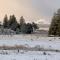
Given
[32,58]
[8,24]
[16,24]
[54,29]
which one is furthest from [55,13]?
[32,58]

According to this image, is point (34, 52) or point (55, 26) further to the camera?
point (55, 26)

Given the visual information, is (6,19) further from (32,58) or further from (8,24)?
(32,58)

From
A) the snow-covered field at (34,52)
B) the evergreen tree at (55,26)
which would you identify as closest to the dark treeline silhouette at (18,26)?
the evergreen tree at (55,26)

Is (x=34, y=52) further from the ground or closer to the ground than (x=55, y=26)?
closer to the ground

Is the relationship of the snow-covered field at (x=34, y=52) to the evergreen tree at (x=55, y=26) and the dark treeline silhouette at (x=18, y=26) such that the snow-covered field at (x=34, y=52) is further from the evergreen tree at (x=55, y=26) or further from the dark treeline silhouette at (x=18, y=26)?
the dark treeline silhouette at (x=18, y=26)

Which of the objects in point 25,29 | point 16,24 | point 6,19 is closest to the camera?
point 25,29

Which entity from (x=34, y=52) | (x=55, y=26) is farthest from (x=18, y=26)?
(x=34, y=52)

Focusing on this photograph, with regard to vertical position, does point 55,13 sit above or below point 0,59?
above

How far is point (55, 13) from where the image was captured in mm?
58250

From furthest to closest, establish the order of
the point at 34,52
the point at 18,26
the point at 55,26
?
the point at 18,26, the point at 55,26, the point at 34,52

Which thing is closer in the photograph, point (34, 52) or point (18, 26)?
point (34, 52)

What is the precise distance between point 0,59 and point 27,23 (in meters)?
58.4

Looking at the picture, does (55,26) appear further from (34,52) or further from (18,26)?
(34,52)

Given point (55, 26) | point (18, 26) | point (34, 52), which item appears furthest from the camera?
point (18, 26)
